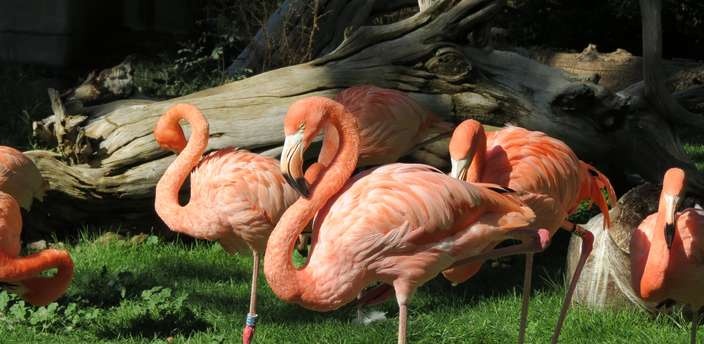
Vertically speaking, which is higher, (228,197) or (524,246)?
(524,246)

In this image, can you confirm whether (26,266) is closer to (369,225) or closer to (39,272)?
(39,272)

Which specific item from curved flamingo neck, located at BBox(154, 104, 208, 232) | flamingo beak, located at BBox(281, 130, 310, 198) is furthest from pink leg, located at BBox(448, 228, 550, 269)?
curved flamingo neck, located at BBox(154, 104, 208, 232)

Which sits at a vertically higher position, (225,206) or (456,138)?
(456,138)

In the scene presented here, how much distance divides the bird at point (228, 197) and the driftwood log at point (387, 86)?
875 millimetres

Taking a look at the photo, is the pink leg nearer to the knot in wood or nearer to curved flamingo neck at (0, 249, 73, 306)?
curved flamingo neck at (0, 249, 73, 306)

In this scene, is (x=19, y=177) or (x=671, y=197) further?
(x=19, y=177)

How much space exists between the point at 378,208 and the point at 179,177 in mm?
1459

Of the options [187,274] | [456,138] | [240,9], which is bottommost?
[187,274]

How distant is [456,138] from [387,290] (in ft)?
2.36

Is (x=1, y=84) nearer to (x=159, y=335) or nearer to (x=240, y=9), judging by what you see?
(x=240, y=9)

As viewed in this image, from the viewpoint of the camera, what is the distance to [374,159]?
490 centimetres

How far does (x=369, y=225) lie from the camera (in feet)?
10.3

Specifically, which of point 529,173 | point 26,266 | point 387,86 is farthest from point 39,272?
point 387,86

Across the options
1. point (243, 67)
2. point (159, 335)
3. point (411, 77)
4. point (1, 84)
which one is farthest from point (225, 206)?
point (1, 84)
